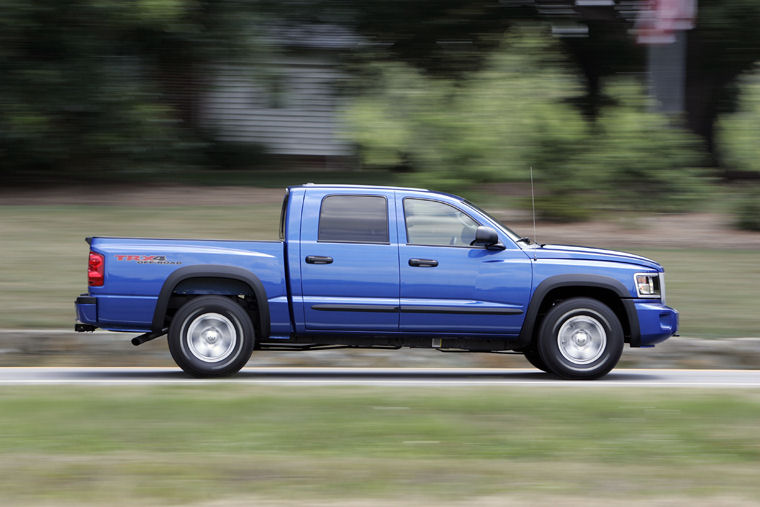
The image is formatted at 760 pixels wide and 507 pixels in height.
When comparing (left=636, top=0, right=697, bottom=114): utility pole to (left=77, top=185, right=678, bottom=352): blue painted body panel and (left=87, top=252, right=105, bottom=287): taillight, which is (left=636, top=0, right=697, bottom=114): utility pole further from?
(left=87, top=252, right=105, bottom=287): taillight

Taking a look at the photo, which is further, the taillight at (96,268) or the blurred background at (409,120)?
the blurred background at (409,120)

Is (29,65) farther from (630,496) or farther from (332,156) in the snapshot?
(630,496)

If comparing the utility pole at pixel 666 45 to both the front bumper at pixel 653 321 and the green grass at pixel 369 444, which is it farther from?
the green grass at pixel 369 444

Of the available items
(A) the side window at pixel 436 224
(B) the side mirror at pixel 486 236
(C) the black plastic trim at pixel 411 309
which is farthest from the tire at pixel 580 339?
(A) the side window at pixel 436 224

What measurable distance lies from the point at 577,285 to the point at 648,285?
2.20ft

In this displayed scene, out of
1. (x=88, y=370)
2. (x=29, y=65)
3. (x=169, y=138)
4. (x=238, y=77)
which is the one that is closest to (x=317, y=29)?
(x=238, y=77)

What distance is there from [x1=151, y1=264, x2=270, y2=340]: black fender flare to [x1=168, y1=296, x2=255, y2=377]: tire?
13 cm

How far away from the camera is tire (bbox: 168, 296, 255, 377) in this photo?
932cm

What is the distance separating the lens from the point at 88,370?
10.3 m

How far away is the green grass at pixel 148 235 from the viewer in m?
12.3

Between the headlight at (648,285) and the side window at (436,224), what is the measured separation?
1.53m

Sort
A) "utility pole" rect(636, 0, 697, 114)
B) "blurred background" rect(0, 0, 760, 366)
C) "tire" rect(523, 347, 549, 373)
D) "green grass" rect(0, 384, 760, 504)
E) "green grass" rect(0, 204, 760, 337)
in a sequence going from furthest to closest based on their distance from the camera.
A: 1. "utility pole" rect(636, 0, 697, 114)
2. "blurred background" rect(0, 0, 760, 366)
3. "green grass" rect(0, 204, 760, 337)
4. "tire" rect(523, 347, 549, 373)
5. "green grass" rect(0, 384, 760, 504)

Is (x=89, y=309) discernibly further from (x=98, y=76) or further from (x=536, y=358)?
(x=98, y=76)

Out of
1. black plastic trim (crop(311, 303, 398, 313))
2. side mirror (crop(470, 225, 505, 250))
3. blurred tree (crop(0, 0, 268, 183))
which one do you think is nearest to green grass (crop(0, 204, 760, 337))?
blurred tree (crop(0, 0, 268, 183))
